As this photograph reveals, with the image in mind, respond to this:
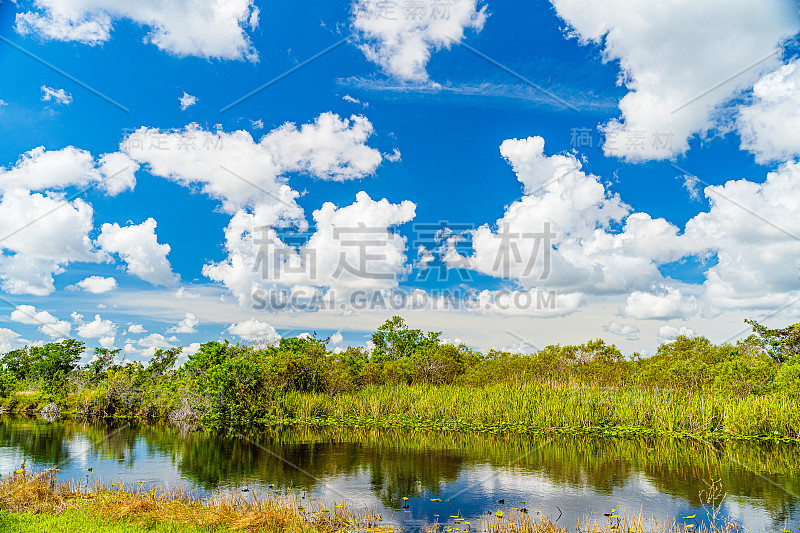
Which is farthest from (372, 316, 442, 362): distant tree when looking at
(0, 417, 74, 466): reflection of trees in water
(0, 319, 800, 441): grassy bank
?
(0, 417, 74, 466): reflection of trees in water

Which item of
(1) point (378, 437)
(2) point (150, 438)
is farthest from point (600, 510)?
(2) point (150, 438)

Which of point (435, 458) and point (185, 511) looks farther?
point (435, 458)

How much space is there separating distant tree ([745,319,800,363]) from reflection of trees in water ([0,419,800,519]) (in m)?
8.23

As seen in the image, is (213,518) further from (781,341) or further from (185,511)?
(781,341)

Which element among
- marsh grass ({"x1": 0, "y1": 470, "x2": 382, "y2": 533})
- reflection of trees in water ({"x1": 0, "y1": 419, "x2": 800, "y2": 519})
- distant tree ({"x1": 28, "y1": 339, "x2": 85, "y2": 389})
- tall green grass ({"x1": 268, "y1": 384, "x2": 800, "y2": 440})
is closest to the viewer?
marsh grass ({"x1": 0, "y1": 470, "x2": 382, "y2": 533})

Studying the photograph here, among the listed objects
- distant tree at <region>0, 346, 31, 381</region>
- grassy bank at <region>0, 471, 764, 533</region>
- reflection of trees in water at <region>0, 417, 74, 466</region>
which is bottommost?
reflection of trees in water at <region>0, 417, 74, 466</region>

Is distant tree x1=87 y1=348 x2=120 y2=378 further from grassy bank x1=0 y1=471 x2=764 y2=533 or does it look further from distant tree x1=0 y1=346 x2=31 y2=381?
grassy bank x1=0 y1=471 x2=764 y2=533

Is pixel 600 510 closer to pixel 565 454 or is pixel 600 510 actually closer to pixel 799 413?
pixel 565 454

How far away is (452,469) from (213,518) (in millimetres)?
6910

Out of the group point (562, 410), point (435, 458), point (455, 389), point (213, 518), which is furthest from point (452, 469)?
point (455, 389)

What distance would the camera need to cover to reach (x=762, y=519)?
365 inches

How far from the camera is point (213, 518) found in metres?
8.31

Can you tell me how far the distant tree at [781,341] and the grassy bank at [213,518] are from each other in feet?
57.1

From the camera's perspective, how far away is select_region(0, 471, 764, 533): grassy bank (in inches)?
317
